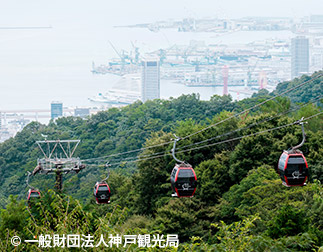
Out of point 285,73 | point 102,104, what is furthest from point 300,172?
point 285,73

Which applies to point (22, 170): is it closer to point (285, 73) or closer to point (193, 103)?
point (193, 103)

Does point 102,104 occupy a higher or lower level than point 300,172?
lower

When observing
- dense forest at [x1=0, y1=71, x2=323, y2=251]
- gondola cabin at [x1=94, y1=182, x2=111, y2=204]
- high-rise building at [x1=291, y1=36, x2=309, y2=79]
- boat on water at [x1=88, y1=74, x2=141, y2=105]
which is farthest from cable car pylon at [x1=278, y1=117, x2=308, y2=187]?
high-rise building at [x1=291, y1=36, x2=309, y2=79]

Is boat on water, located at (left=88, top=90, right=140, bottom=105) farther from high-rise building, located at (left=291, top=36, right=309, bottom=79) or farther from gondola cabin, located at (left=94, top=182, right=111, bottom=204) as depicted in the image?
gondola cabin, located at (left=94, top=182, right=111, bottom=204)

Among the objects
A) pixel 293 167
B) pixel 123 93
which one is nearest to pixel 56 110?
pixel 123 93

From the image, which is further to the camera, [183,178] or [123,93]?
[123,93]

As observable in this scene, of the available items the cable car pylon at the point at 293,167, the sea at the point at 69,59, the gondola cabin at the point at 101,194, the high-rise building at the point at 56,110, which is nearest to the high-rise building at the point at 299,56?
the sea at the point at 69,59

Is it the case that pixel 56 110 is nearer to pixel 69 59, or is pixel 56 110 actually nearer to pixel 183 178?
pixel 69 59
